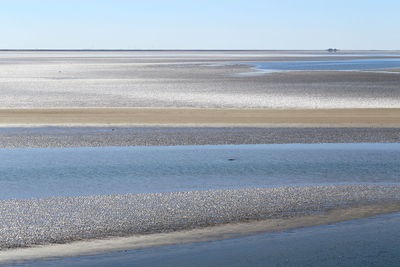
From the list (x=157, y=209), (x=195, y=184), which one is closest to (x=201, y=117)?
(x=195, y=184)

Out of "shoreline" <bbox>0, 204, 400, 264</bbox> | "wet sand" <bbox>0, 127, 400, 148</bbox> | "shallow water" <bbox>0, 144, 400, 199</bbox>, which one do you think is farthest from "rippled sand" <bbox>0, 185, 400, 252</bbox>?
"wet sand" <bbox>0, 127, 400, 148</bbox>

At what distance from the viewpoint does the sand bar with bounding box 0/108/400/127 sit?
23219mm

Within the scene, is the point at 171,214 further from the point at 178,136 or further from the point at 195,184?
the point at 178,136

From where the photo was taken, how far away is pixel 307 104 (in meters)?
31.2

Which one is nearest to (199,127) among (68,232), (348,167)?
(348,167)

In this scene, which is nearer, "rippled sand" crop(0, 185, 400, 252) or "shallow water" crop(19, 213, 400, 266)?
"shallow water" crop(19, 213, 400, 266)

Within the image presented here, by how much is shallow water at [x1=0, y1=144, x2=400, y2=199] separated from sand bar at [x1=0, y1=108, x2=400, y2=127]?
5065 mm

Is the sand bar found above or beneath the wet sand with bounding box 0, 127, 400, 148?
beneath

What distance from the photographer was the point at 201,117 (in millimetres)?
24938

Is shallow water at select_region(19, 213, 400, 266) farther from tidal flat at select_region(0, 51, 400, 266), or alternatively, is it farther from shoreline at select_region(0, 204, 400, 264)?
shoreline at select_region(0, 204, 400, 264)

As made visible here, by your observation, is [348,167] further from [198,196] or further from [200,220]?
[200,220]

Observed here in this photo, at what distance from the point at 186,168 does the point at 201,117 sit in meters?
10.1

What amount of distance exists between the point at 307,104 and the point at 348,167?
1640 centimetres

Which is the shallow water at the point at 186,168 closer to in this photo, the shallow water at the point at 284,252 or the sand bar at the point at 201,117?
the shallow water at the point at 284,252
